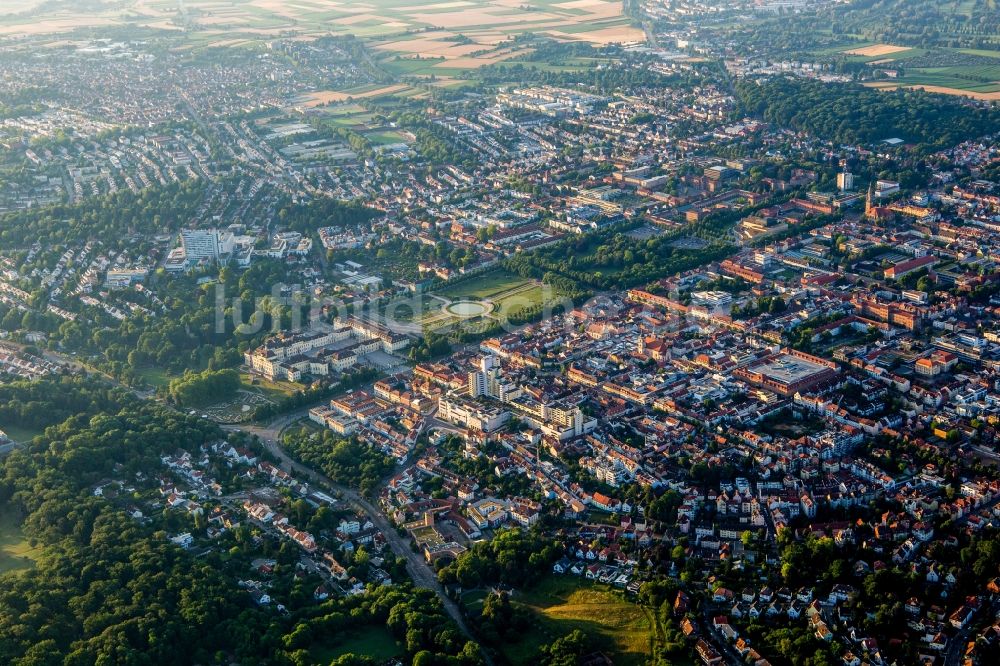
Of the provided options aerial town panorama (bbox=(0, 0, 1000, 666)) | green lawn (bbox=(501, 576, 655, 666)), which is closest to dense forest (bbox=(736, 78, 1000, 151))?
aerial town panorama (bbox=(0, 0, 1000, 666))

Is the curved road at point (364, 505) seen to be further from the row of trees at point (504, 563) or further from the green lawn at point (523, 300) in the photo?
the green lawn at point (523, 300)

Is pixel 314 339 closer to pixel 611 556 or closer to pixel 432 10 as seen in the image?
pixel 611 556

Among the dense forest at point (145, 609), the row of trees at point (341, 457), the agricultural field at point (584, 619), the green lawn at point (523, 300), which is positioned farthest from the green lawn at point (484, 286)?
the agricultural field at point (584, 619)

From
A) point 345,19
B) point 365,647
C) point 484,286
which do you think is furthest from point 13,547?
point 345,19

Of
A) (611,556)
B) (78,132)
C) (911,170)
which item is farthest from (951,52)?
(611,556)

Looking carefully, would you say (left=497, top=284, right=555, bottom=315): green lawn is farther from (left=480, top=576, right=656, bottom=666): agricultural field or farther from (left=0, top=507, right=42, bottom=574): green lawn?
(left=0, top=507, right=42, bottom=574): green lawn

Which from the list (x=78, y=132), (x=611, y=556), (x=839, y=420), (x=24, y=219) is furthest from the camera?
(x=78, y=132)
